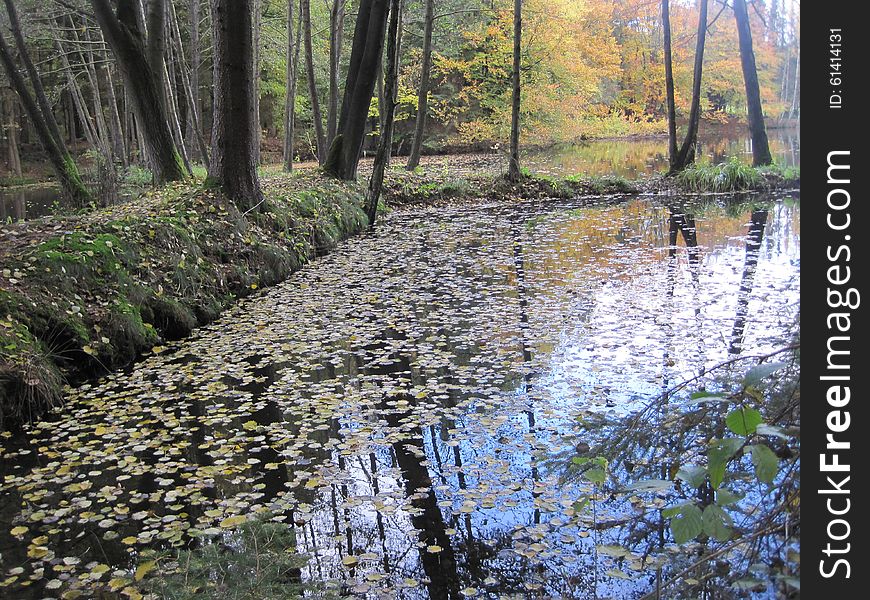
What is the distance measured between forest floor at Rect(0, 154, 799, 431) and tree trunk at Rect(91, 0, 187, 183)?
1.15 m

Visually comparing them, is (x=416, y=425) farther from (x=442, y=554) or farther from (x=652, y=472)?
(x=652, y=472)

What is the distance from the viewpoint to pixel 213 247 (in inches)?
323

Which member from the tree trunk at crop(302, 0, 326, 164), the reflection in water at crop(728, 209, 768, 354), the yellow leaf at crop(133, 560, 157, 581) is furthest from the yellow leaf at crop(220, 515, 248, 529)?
the tree trunk at crop(302, 0, 326, 164)

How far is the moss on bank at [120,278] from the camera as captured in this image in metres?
5.25

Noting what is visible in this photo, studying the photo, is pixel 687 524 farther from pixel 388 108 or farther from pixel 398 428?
pixel 388 108

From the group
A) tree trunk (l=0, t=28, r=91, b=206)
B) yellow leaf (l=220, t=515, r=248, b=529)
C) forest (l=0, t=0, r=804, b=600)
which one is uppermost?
tree trunk (l=0, t=28, r=91, b=206)

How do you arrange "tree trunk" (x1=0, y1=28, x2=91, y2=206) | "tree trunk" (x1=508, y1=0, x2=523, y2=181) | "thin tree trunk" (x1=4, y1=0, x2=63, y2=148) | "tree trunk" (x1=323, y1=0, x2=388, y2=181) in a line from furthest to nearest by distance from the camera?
"tree trunk" (x1=508, y1=0, x2=523, y2=181) → "tree trunk" (x1=323, y1=0, x2=388, y2=181) → "thin tree trunk" (x1=4, y1=0, x2=63, y2=148) → "tree trunk" (x1=0, y1=28, x2=91, y2=206)

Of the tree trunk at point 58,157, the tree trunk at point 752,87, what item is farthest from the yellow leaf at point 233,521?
the tree trunk at point 752,87

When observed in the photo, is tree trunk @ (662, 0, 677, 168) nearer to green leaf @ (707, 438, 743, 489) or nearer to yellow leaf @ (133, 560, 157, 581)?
yellow leaf @ (133, 560, 157, 581)

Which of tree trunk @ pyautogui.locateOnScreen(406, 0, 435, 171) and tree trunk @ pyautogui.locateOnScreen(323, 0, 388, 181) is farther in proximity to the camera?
tree trunk @ pyautogui.locateOnScreen(406, 0, 435, 171)

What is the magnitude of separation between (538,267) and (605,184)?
364 inches

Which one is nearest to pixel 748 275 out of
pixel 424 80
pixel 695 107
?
pixel 695 107

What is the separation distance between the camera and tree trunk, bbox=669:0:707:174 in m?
16.7
